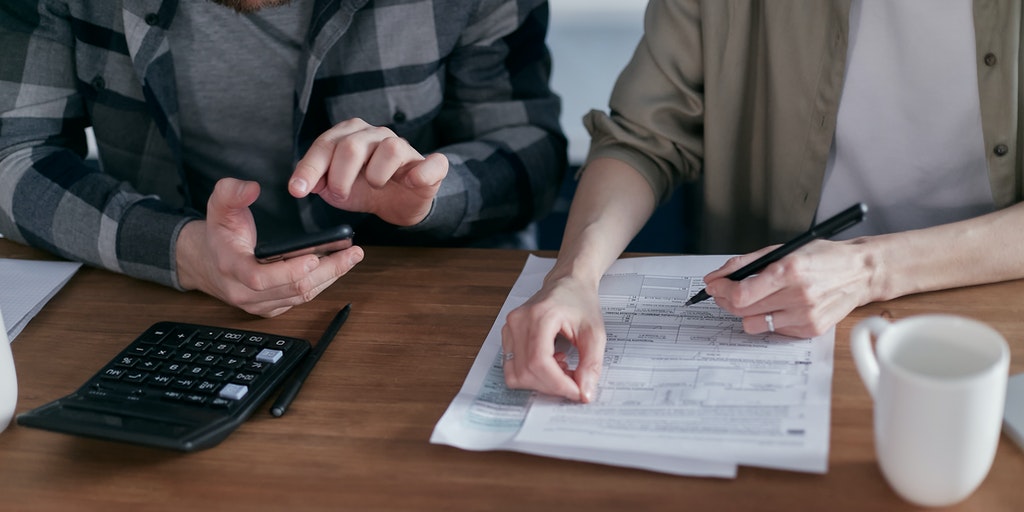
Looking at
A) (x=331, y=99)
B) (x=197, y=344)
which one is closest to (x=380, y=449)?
(x=197, y=344)

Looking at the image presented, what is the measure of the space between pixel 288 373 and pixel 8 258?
1.82 feet

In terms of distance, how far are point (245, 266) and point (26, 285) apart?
313 mm

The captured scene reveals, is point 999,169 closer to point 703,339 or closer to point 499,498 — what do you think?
point 703,339

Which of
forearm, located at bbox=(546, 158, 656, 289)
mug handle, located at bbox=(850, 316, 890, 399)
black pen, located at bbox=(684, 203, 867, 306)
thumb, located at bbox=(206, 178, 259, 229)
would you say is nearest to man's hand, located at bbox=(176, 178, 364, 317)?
thumb, located at bbox=(206, 178, 259, 229)

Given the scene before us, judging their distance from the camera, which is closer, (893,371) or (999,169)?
(893,371)

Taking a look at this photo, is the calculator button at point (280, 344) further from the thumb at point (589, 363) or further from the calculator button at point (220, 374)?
the thumb at point (589, 363)

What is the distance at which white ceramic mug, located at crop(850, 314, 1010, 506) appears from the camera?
0.60m

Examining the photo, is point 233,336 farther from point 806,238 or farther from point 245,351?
point 806,238

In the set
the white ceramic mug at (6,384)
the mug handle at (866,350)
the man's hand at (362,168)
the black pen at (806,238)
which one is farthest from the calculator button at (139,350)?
the mug handle at (866,350)

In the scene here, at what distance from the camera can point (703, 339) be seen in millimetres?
870

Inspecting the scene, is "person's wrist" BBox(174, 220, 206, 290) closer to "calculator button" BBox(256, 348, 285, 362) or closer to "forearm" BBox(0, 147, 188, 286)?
"forearm" BBox(0, 147, 188, 286)

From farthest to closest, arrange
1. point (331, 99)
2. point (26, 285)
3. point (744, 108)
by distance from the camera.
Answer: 1. point (331, 99)
2. point (744, 108)
3. point (26, 285)

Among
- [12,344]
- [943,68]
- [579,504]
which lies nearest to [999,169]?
[943,68]

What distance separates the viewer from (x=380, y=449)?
77cm
